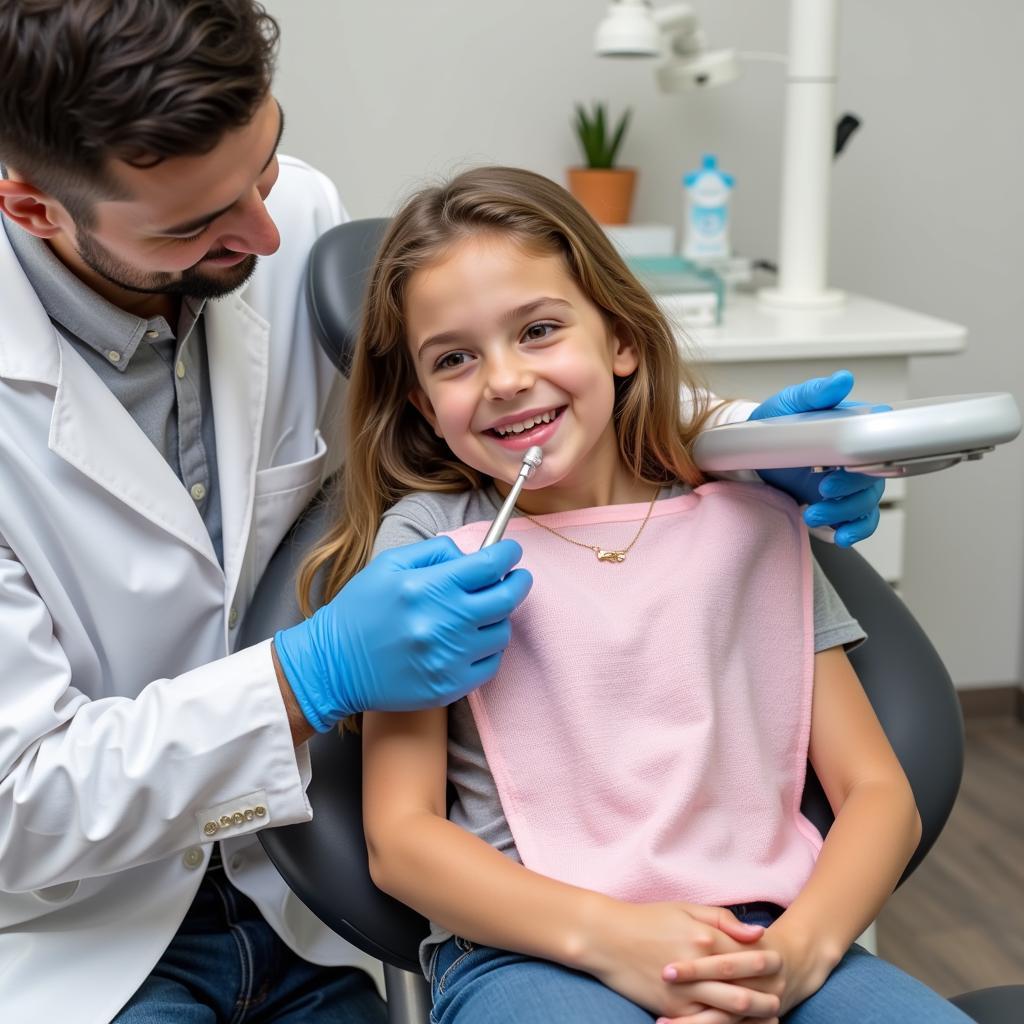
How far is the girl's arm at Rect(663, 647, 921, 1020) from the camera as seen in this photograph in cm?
94

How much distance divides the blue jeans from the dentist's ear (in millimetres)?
611

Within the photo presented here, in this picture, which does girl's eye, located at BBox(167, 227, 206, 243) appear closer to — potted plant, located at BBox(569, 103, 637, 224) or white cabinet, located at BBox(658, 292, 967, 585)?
white cabinet, located at BBox(658, 292, 967, 585)

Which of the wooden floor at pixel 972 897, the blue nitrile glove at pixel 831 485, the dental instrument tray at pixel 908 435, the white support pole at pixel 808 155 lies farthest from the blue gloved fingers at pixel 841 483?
the wooden floor at pixel 972 897

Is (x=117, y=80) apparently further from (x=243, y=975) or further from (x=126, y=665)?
(x=243, y=975)

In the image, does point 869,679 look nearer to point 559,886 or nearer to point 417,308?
point 559,886

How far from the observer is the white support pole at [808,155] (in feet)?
5.90

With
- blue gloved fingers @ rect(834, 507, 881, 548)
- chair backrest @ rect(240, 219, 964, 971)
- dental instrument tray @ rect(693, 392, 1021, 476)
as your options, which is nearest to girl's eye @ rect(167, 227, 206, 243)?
chair backrest @ rect(240, 219, 964, 971)

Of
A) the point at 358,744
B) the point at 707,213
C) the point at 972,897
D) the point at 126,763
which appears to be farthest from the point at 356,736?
the point at 972,897

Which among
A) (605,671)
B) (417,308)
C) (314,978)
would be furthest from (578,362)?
(314,978)

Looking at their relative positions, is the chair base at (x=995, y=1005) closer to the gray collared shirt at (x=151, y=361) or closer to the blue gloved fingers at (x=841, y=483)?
the blue gloved fingers at (x=841, y=483)

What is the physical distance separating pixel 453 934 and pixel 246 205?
62cm

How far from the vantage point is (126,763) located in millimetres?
960

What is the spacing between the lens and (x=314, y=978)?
1.22 m

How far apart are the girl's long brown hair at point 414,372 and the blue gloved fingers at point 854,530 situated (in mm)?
155
